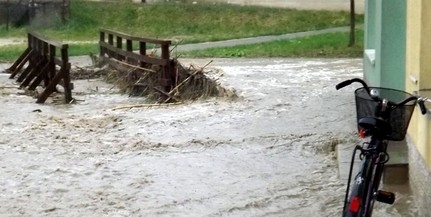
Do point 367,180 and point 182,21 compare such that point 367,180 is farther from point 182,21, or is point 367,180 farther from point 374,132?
point 182,21

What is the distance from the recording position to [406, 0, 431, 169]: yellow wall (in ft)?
22.0

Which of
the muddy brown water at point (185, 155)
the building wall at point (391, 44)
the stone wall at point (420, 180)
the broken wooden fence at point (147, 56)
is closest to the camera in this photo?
the stone wall at point (420, 180)

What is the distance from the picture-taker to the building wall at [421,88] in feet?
21.8

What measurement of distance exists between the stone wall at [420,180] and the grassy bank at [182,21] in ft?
72.6

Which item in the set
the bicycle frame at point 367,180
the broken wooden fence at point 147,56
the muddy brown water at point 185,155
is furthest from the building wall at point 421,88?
the broken wooden fence at point 147,56

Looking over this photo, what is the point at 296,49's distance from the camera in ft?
80.0

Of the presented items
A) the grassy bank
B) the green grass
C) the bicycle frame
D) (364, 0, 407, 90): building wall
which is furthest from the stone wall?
the grassy bank

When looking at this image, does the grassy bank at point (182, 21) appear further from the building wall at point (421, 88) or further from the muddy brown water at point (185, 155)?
Answer: the building wall at point (421, 88)

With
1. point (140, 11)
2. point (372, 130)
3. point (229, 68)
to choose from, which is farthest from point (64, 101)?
point (140, 11)

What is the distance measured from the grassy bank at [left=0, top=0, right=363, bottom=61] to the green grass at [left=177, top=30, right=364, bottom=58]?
3.49 m

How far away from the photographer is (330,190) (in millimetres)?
8359

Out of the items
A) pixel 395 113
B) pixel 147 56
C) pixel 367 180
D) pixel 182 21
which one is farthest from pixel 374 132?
pixel 182 21

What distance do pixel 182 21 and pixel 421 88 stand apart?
26927 mm

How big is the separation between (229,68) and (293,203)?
482 inches
